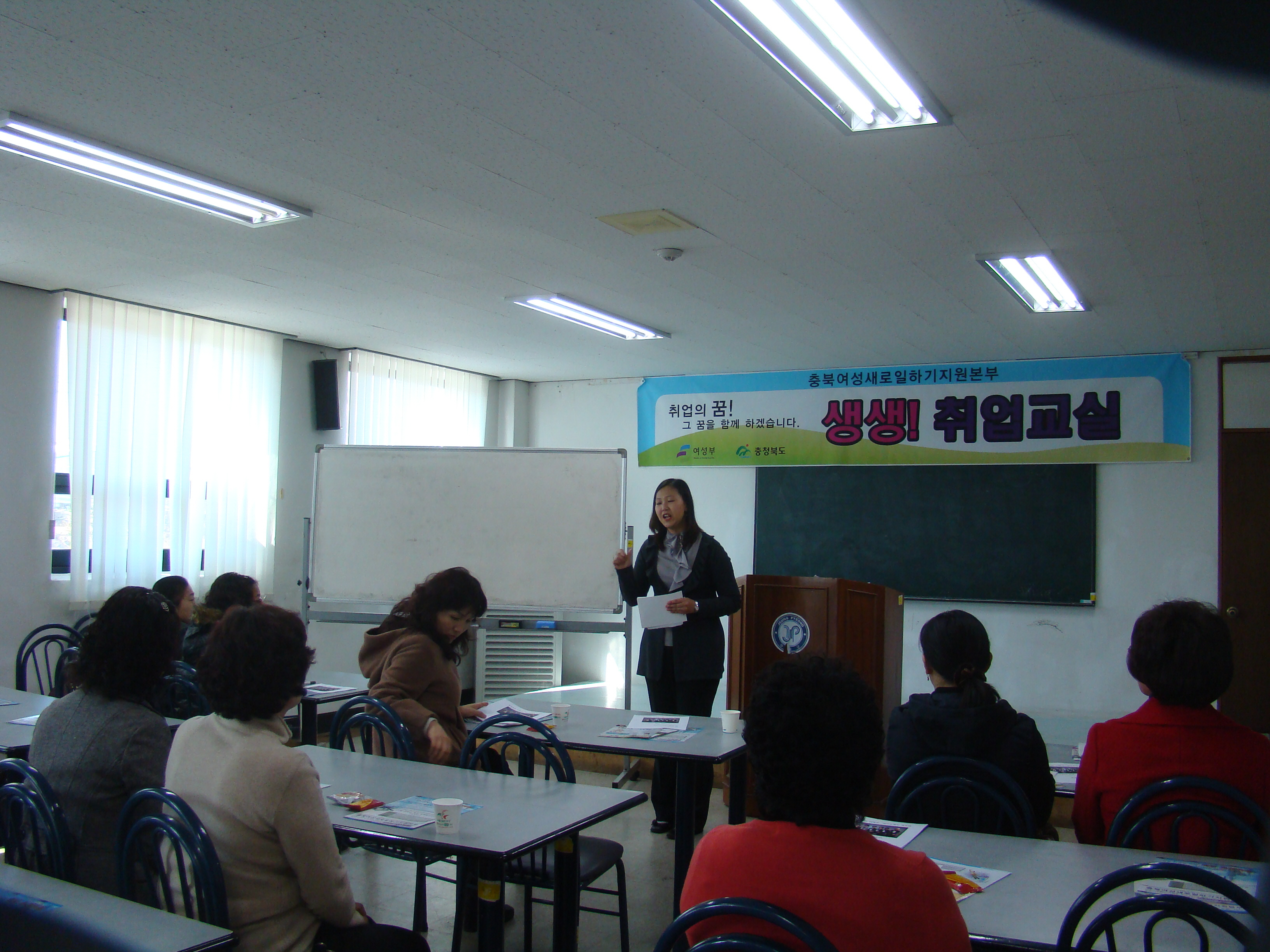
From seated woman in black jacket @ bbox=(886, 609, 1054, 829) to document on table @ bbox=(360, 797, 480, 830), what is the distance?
1.09 m

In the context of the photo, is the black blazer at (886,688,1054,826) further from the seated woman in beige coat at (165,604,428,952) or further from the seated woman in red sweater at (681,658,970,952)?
the seated woman in beige coat at (165,604,428,952)

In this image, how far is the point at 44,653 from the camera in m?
5.21

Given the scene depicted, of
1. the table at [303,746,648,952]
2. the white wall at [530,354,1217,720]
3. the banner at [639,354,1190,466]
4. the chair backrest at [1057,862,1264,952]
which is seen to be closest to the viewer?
the chair backrest at [1057,862,1264,952]

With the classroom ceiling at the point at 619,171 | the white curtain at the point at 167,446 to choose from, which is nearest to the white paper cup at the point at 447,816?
the classroom ceiling at the point at 619,171

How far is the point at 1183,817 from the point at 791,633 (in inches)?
105

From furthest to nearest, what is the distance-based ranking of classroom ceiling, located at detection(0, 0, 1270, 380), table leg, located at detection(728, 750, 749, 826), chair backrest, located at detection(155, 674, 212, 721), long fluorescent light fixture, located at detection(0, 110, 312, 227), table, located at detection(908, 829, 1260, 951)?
chair backrest, located at detection(155, 674, 212, 721) < table leg, located at detection(728, 750, 749, 826) < long fluorescent light fixture, located at detection(0, 110, 312, 227) < classroom ceiling, located at detection(0, 0, 1270, 380) < table, located at detection(908, 829, 1260, 951)

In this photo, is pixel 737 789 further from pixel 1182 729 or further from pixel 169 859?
pixel 169 859

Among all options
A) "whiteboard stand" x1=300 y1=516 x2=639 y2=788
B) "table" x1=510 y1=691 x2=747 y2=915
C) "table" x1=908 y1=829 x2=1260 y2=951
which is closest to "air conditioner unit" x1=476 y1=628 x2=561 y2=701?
"whiteboard stand" x1=300 y1=516 x2=639 y2=788

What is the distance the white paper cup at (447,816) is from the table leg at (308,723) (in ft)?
7.22

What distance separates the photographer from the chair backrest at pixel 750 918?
123 cm

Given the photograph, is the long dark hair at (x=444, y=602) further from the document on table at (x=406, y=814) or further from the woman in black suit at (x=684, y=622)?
the woman in black suit at (x=684, y=622)

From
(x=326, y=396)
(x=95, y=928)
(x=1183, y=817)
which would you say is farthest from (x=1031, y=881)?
(x=326, y=396)

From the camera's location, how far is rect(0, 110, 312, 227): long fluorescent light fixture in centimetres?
327

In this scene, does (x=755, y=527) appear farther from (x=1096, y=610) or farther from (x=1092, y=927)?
(x=1092, y=927)
